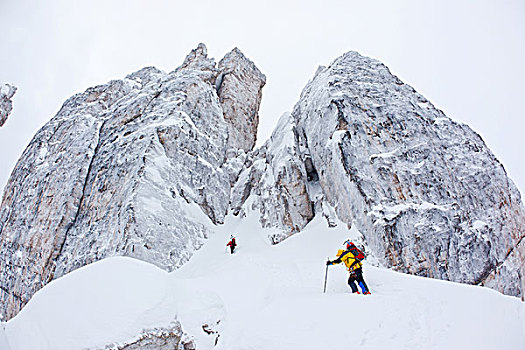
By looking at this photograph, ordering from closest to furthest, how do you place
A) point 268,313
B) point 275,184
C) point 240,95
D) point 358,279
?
point 268,313 < point 358,279 < point 275,184 < point 240,95

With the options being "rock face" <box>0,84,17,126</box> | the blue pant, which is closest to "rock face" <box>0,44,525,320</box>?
the blue pant

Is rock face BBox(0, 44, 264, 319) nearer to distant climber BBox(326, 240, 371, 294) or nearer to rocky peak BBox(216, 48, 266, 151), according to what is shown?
rocky peak BBox(216, 48, 266, 151)

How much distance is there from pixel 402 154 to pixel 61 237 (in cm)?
2082

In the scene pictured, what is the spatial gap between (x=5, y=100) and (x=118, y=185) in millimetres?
43543

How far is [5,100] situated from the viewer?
163 feet

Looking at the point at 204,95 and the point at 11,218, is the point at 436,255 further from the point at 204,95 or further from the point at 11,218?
the point at 11,218

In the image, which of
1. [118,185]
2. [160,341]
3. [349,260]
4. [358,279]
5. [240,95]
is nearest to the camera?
[160,341]

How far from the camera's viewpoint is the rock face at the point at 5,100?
1919 inches

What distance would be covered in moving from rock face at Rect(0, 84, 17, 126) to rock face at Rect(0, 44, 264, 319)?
28038 millimetres

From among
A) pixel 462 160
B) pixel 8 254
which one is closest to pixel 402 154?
pixel 462 160

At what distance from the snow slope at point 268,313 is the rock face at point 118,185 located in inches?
293

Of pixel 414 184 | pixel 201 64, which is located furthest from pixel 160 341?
pixel 201 64

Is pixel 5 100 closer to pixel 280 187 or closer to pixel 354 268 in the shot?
pixel 280 187

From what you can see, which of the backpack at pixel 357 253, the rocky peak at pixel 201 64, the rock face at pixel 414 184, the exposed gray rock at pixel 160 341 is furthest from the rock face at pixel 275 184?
the exposed gray rock at pixel 160 341
